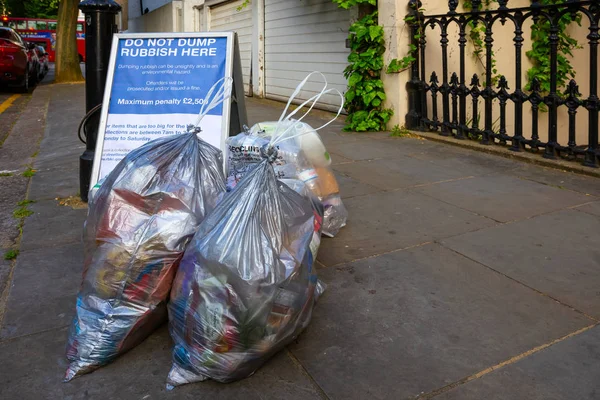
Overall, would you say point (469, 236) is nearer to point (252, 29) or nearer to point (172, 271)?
point (172, 271)

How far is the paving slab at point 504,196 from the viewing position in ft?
15.5

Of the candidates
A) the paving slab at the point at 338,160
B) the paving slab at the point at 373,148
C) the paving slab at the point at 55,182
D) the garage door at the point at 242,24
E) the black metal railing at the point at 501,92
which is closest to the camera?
the paving slab at the point at 55,182

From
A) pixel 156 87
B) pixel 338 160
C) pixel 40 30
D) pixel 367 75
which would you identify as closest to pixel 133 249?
pixel 156 87

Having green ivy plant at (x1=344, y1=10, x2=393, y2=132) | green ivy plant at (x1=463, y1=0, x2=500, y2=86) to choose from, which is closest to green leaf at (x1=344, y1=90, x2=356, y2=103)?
green ivy plant at (x1=344, y1=10, x2=393, y2=132)

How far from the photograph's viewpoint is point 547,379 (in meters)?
2.51

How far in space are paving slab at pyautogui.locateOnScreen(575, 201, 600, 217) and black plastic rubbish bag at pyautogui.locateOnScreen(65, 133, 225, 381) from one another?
317cm

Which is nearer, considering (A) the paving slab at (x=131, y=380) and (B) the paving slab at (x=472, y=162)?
(A) the paving slab at (x=131, y=380)

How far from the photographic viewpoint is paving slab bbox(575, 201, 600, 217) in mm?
4633

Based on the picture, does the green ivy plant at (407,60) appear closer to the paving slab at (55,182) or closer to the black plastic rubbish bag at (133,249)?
the paving slab at (55,182)

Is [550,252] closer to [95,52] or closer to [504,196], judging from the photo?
[504,196]

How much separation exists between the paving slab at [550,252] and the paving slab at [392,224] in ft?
0.69

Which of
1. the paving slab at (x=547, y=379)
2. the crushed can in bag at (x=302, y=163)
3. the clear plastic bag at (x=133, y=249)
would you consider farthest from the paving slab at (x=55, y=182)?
the paving slab at (x=547, y=379)

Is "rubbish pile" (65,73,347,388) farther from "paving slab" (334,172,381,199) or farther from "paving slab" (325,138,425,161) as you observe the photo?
"paving slab" (325,138,425,161)

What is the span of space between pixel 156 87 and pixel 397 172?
8.66 feet
